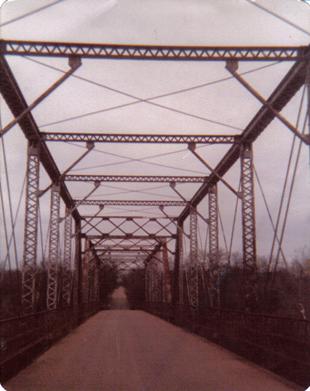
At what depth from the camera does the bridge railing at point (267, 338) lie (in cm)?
996

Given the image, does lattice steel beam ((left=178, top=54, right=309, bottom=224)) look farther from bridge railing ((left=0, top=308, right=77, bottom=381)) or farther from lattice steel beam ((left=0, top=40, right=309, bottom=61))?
bridge railing ((left=0, top=308, right=77, bottom=381))

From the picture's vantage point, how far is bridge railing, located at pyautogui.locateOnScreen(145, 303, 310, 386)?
996 cm

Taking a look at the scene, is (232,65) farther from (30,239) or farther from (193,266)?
(193,266)

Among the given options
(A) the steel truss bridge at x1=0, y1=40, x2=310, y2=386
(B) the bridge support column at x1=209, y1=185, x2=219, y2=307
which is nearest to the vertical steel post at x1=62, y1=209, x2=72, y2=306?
(A) the steel truss bridge at x1=0, y1=40, x2=310, y2=386

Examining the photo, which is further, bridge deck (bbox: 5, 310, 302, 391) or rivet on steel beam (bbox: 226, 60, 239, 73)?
rivet on steel beam (bbox: 226, 60, 239, 73)

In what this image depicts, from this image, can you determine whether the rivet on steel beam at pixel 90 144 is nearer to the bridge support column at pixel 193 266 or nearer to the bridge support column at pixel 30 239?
the bridge support column at pixel 30 239

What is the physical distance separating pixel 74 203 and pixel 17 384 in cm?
2041

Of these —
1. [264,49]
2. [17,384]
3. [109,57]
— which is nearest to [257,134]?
[264,49]

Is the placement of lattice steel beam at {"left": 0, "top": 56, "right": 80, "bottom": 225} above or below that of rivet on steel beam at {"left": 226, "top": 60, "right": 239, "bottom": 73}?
above

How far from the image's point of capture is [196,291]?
93.7ft

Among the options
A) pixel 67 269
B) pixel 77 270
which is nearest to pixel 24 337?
pixel 67 269

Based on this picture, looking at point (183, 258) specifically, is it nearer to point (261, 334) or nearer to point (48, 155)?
point (48, 155)

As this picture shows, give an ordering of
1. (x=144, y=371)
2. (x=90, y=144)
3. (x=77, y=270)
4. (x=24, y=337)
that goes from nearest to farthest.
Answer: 1. (x=144, y=371)
2. (x=24, y=337)
3. (x=90, y=144)
4. (x=77, y=270)

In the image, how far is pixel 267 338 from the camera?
1218 centimetres
